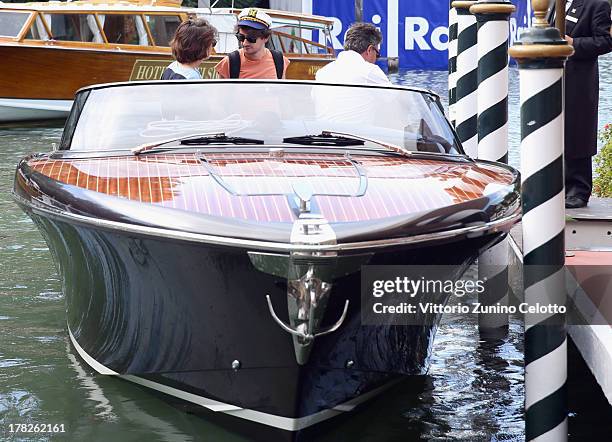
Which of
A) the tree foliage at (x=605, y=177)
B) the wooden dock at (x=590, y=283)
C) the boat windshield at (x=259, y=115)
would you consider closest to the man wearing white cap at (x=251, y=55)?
the boat windshield at (x=259, y=115)

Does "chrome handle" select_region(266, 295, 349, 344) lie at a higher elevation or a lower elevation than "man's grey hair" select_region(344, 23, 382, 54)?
lower

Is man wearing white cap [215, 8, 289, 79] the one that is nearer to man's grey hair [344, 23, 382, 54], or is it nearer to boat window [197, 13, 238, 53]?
man's grey hair [344, 23, 382, 54]

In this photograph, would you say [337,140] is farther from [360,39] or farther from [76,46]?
[76,46]

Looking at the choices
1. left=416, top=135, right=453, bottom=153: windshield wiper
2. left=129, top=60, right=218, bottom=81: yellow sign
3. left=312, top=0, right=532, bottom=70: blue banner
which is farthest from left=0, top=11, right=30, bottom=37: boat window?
left=416, top=135, right=453, bottom=153: windshield wiper

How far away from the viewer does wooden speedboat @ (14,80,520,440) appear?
3.83 m

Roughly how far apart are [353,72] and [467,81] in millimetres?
862

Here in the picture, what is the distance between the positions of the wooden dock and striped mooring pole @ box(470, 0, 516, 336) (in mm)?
153

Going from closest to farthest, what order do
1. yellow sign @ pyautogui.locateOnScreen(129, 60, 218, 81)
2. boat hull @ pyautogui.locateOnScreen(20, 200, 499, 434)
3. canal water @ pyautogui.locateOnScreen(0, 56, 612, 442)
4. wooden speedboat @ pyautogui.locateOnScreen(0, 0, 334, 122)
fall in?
boat hull @ pyautogui.locateOnScreen(20, 200, 499, 434) < canal water @ pyautogui.locateOnScreen(0, 56, 612, 442) < wooden speedboat @ pyautogui.locateOnScreen(0, 0, 334, 122) < yellow sign @ pyautogui.locateOnScreen(129, 60, 218, 81)

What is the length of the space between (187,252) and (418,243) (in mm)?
777

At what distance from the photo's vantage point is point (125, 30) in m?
17.7

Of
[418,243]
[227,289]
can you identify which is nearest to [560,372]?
[418,243]

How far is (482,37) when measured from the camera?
19.7ft

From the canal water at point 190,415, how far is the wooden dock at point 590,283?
0.39 metres

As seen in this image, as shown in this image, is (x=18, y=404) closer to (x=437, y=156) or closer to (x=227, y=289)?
(x=227, y=289)
